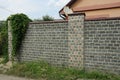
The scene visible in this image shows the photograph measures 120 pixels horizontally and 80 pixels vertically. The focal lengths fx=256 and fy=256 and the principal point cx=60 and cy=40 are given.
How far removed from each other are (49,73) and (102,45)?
7.82ft

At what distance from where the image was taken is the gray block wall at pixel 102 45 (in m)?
9.48

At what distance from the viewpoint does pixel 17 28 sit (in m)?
12.0

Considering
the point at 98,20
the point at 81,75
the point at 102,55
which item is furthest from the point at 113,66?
the point at 98,20

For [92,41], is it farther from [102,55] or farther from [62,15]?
[62,15]

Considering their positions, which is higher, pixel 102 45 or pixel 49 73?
pixel 102 45

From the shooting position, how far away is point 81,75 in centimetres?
971

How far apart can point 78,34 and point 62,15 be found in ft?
21.0

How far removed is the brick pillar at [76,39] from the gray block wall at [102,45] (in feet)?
0.67

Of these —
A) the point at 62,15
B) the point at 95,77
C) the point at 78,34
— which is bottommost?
the point at 95,77

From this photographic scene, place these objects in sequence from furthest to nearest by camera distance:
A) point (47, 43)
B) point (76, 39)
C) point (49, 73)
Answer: point (47, 43)
point (76, 39)
point (49, 73)

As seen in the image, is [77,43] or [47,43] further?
[47,43]

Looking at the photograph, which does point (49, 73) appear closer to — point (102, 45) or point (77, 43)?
point (77, 43)

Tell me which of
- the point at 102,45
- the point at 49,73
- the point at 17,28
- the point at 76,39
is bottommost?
the point at 49,73

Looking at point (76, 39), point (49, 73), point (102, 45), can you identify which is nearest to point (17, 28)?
point (49, 73)
